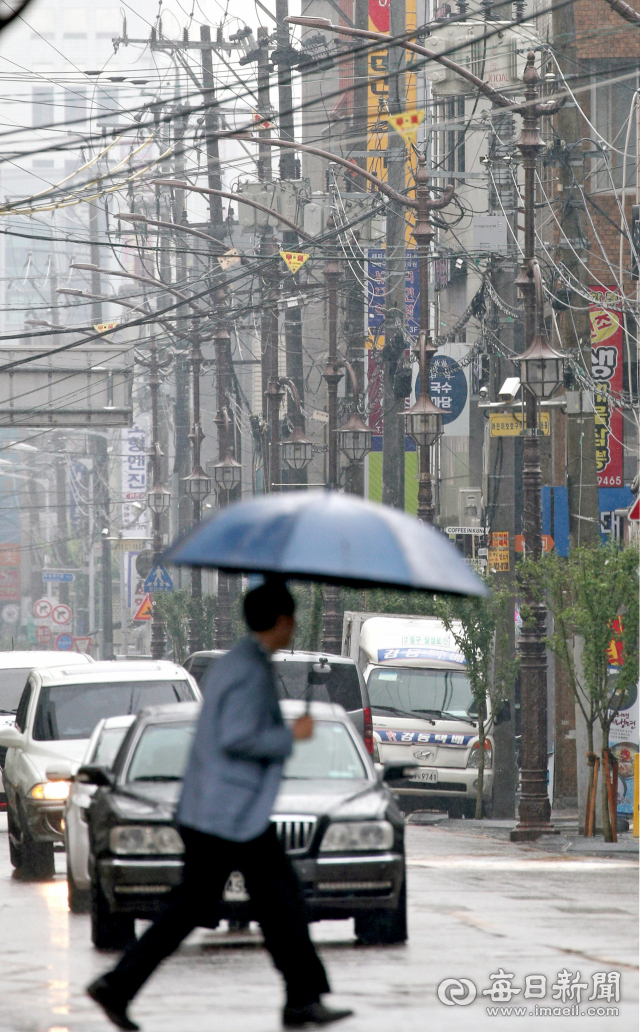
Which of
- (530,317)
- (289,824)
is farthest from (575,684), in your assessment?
(289,824)

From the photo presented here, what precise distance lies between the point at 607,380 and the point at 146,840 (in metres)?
21.0

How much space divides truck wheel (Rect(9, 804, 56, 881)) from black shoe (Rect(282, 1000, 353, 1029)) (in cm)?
890

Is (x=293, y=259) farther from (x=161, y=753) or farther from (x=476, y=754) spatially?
(x=161, y=753)

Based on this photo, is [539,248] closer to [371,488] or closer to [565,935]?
[371,488]

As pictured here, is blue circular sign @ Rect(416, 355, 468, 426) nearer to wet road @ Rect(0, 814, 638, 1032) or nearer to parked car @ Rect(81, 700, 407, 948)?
wet road @ Rect(0, 814, 638, 1032)

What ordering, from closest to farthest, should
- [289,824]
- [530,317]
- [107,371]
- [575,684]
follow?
[289,824] < [575,684] < [530,317] < [107,371]

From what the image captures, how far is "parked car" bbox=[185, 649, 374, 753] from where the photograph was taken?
22719 mm

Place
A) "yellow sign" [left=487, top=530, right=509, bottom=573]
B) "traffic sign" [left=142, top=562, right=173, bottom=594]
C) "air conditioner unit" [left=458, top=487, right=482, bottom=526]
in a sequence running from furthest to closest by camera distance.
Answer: "traffic sign" [left=142, top=562, right=173, bottom=594]
"air conditioner unit" [left=458, top=487, right=482, bottom=526]
"yellow sign" [left=487, top=530, right=509, bottom=573]

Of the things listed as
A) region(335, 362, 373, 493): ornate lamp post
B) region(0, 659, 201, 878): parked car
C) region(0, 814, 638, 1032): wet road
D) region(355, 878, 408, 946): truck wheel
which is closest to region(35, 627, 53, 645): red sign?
region(335, 362, 373, 493): ornate lamp post

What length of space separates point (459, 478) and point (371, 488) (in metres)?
2.28

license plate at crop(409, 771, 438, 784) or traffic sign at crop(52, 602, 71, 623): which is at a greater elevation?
license plate at crop(409, 771, 438, 784)

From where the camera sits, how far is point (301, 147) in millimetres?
25547

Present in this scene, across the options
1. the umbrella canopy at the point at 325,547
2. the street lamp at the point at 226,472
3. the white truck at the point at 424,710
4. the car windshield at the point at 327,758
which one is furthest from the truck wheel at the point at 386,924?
the street lamp at the point at 226,472

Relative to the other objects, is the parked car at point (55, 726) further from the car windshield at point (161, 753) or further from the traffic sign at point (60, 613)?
the traffic sign at point (60, 613)
